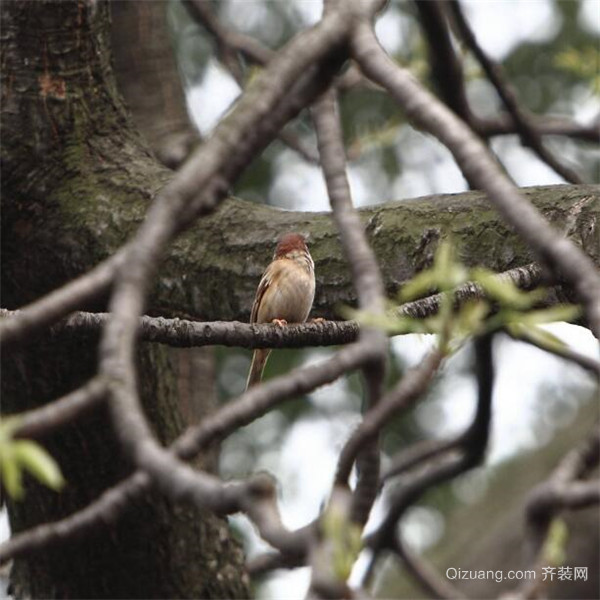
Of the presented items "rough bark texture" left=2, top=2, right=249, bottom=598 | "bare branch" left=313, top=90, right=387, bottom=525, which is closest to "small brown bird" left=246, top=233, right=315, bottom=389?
"rough bark texture" left=2, top=2, right=249, bottom=598

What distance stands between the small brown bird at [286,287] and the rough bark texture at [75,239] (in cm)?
55

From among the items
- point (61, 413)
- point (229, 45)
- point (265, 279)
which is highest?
point (229, 45)

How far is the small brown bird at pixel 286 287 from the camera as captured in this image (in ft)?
14.7

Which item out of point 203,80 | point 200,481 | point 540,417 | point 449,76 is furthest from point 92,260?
point 540,417

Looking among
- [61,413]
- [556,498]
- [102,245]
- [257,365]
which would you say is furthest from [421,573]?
[61,413]

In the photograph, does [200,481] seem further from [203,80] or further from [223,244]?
[203,80]

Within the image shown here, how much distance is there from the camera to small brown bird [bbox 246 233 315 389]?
4.49 meters

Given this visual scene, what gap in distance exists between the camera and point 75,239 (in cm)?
459

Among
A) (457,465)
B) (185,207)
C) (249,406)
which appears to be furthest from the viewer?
(457,465)

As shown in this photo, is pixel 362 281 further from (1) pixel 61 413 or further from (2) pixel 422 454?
(2) pixel 422 454

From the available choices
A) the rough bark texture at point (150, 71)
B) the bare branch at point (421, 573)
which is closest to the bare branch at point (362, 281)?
the bare branch at point (421, 573)

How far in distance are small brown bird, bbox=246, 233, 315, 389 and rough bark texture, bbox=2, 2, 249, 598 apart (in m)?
0.55

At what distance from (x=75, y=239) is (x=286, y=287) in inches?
39.5

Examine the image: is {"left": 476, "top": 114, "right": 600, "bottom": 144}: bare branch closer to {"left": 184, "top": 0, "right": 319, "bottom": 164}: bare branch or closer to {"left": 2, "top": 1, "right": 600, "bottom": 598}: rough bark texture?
{"left": 184, "top": 0, "right": 319, "bottom": 164}: bare branch
